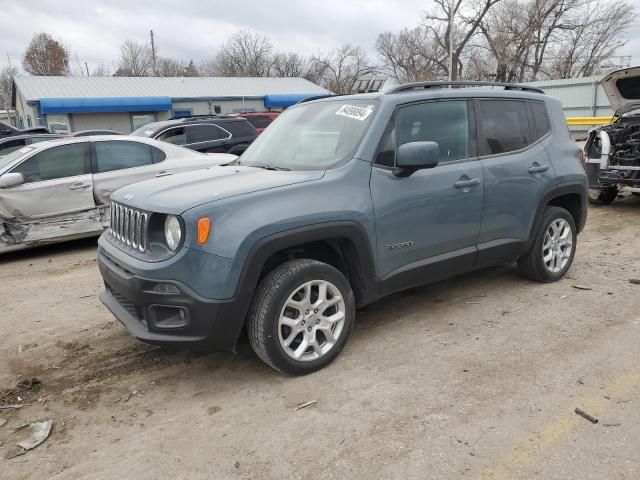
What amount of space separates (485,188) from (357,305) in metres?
1.49

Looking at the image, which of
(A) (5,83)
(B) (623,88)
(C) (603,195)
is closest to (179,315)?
(C) (603,195)

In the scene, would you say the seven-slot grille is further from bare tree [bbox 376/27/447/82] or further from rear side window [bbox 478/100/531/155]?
bare tree [bbox 376/27/447/82]

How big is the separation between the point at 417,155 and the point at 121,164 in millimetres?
5266

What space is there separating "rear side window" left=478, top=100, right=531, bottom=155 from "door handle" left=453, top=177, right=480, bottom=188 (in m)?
0.31

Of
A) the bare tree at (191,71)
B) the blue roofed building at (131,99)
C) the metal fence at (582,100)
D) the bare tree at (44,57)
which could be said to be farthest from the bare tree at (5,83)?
the metal fence at (582,100)

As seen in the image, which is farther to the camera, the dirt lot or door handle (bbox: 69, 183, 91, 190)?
door handle (bbox: 69, 183, 91, 190)

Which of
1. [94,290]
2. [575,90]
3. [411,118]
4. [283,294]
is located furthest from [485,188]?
[575,90]

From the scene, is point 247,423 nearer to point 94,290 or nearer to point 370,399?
point 370,399

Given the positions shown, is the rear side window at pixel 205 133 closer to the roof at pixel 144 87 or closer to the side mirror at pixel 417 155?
the side mirror at pixel 417 155

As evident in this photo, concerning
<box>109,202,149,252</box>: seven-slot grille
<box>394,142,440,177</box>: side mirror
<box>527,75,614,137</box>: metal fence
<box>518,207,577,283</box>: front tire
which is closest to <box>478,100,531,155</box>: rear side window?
<box>518,207,577,283</box>: front tire

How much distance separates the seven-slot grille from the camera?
330cm

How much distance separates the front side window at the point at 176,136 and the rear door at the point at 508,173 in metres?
7.24

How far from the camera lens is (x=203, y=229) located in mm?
3021

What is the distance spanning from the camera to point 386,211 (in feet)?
12.0
